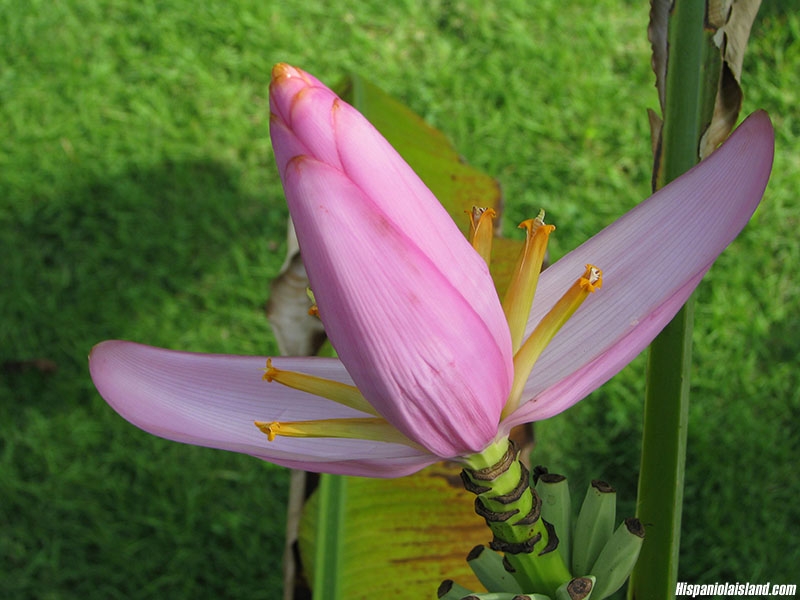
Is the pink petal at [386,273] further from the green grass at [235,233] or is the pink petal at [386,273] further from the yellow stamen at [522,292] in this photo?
the green grass at [235,233]

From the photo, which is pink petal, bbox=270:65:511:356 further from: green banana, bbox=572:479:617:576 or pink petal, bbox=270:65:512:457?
green banana, bbox=572:479:617:576

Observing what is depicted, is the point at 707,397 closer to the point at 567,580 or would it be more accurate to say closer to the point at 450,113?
the point at 450,113

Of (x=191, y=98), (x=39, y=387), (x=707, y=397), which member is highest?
(x=191, y=98)

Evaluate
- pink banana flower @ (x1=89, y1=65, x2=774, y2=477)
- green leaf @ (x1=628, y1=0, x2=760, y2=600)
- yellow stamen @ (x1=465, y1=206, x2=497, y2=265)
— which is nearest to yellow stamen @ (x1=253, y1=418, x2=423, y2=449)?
pink banana flower @ (x1=89, y1=65, x2=774, y2=477)

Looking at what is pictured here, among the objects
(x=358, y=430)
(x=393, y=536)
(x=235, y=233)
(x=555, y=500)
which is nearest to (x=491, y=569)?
(x=555, y=500)

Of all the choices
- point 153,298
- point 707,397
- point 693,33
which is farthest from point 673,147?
point 153,298

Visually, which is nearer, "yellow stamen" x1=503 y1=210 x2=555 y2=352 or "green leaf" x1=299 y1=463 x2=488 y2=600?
"yellow stamen" x1=503 y1=210 x2=555 y2=352

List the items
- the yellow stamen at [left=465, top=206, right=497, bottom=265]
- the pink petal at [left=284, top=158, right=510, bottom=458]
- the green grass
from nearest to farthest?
the pink petal at [left=284, top=158, right=510, bottom=458]
the yellow stamen at [left=465, top=206, right=497, bottom=265]
the green grass
